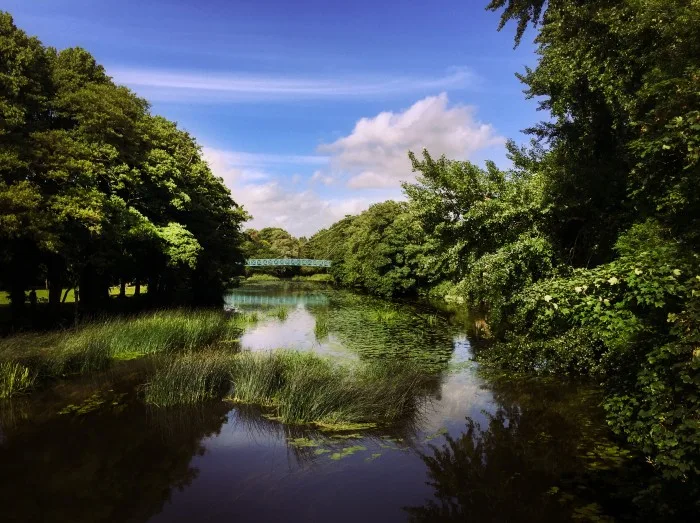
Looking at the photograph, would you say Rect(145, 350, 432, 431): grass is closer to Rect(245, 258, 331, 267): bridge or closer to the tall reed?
the tall reed

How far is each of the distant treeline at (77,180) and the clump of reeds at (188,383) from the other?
21.3ft

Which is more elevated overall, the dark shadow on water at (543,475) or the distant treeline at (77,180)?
the distant treeline at (77,180)

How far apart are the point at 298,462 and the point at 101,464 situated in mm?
3184

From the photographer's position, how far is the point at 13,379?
1078cm

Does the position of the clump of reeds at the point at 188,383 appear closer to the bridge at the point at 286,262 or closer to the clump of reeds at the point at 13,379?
the clump of reeds at the point at 13,379

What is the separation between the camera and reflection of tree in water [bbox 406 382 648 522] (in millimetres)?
6469

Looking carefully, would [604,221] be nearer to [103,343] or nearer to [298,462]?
[298,462]

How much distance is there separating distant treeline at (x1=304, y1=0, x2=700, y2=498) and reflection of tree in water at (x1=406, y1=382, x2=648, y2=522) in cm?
76

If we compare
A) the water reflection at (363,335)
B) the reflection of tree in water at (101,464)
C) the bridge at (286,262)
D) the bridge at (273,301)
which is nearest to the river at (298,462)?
the reflection of tree in water at (101,464)

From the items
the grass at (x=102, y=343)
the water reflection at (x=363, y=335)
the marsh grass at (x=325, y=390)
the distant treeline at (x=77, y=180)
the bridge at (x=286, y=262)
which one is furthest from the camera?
the bridge at (x=286, y=262)

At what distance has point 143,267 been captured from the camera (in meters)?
27.1

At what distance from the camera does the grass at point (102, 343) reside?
40.3 feet

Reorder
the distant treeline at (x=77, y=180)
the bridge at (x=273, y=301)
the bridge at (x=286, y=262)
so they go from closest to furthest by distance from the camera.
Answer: the distant treeline at (x=77, y=180) → the bridge at (x=273, y=301) → the bridge at (x=286, y=262)

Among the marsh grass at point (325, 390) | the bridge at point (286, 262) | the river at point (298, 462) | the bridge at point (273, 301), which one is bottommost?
the bridge at point (273, 301)
